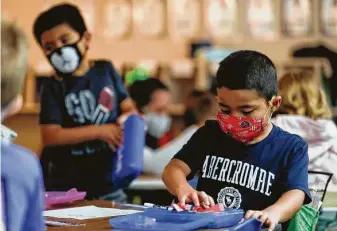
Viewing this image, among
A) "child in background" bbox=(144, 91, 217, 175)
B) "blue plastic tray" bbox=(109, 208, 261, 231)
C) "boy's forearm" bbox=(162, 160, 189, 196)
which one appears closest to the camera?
"blue plastic tray" bbox=(109, 208, 261, 231)

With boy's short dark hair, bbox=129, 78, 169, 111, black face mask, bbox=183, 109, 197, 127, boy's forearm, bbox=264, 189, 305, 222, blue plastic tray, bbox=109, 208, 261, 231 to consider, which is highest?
blue plastic tray, bbox=109, 208, 261, 231

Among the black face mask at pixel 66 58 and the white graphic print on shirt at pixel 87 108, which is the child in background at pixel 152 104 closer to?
the white graphic print on shirt at pixel 87 108

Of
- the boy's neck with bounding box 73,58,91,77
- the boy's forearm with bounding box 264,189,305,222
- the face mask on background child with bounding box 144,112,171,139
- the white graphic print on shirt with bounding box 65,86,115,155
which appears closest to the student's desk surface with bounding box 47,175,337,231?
the boy's forearm with bounding box 264,189,305,222

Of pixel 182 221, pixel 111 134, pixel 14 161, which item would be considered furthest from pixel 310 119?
pixel 14 161

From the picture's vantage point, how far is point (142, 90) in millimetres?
5820

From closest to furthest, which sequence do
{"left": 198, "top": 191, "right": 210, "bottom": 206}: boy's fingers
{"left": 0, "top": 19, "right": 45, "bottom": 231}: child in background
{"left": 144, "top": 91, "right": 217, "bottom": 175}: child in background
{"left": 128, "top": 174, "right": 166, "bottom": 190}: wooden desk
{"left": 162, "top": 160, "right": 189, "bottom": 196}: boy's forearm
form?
{"left": 0, "top": 19, "right": 45, "bottom": 231}: child in background < {"left": 198, "top": 191, "right": 210, "bottom": 206}: boy's fingers < {"left": 162, "top": 160, "right": 189, "bottom": 196}: boy's forearm < {"left": 128, "top": 174, "right": 166, "bottom": 190}: wooden desk < {"left": 144, "top": 91, "right": 217, "bottom": 175}: child in background

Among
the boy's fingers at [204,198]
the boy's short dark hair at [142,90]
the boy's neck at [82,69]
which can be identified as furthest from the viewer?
the boy's short dark hair at [142,90]

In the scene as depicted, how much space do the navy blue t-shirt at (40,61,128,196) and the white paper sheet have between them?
0.97m

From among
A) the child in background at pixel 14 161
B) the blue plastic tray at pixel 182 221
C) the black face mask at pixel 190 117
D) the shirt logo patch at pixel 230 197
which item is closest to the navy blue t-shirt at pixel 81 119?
the shirt logo patch at pixel 230 197

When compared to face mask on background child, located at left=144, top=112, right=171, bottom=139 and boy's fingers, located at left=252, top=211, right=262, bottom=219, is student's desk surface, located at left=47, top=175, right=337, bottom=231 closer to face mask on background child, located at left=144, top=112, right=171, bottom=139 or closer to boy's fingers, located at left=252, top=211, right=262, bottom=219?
boy's fingers, located at left=252, top=211, right=262, bottom=219

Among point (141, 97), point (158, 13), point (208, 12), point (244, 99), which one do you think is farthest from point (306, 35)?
point (244, 99)

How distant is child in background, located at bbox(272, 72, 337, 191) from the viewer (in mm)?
3250

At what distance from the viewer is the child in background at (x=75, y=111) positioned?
3.42m

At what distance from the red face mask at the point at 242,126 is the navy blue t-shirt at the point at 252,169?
6 centimetres
